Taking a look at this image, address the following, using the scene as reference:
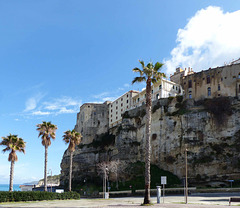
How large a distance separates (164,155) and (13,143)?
40.7 m

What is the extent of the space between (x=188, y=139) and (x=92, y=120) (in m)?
42.7

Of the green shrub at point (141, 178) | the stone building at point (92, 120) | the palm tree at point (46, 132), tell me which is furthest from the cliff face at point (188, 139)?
the palm tree at point (46, 132)

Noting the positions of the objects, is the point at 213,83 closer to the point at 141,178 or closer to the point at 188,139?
the point at 188,139

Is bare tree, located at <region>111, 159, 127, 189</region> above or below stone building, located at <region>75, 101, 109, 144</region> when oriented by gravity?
below

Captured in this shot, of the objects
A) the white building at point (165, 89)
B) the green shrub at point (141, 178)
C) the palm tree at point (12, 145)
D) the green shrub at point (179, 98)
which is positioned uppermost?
the white building at point (165, 89)

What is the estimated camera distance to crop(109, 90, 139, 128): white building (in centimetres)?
9612

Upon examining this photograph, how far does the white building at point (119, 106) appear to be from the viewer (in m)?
96.1

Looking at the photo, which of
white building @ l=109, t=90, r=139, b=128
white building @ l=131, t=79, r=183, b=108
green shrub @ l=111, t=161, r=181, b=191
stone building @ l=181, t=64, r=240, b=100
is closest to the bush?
green shrub @ l=111, t=161, r=181, b=191

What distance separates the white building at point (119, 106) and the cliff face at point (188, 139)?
794 cm

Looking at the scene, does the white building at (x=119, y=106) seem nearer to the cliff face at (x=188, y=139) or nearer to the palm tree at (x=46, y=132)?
the cliff face at (x=188, y=139)

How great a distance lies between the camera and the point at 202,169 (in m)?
65.4

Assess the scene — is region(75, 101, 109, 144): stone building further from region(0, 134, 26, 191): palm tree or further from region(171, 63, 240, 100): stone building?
region(0, 134, 26, 191): palm tree

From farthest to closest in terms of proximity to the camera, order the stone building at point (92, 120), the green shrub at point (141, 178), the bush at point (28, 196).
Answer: the stone building at point (92, 120) → the green shrub at point (141, 178) → the bush at point (28, 196)

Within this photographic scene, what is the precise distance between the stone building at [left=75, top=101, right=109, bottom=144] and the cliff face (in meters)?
12.1
